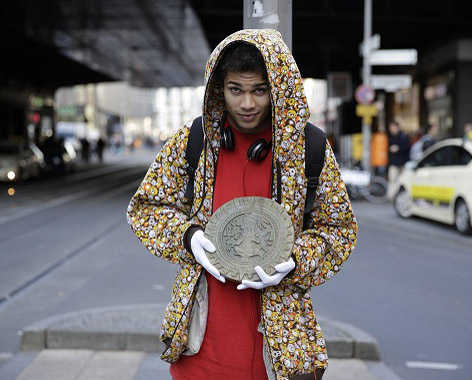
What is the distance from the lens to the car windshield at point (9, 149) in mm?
25031

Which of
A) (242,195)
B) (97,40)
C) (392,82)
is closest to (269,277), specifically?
(242,195)

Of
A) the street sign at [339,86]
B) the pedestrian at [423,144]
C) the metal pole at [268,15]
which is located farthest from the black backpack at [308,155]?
the street sign at [339,86]

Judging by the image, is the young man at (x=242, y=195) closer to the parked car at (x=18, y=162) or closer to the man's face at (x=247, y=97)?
the man's face at (x=247, y=97)

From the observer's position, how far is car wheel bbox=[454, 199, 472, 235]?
10.7 metres

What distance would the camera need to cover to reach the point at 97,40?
1194 inches

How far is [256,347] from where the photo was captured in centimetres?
219

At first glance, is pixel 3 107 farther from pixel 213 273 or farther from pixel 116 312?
pixel 213 273

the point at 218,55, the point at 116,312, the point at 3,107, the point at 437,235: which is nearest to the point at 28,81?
the point at 3,107

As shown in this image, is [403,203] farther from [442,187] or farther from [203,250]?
[203,250]

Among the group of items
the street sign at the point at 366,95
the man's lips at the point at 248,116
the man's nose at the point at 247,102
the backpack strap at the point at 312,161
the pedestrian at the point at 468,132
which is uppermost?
the man's nose at the point at 247,102

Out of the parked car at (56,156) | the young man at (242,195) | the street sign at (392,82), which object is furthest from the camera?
the parked car at (56,156)

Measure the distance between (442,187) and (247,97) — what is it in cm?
1029

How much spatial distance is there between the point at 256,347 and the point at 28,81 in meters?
40.1

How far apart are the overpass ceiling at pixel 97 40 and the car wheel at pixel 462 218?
11.7 meters
